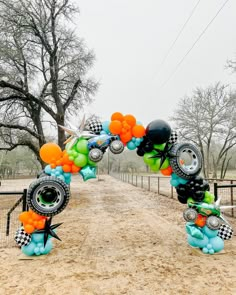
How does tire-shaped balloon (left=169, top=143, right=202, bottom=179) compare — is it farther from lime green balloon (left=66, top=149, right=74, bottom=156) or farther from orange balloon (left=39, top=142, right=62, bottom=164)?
orange balloon (left=39, top=142, right=62, bottom=164)

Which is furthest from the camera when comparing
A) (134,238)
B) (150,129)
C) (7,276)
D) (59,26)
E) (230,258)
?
(59,26)

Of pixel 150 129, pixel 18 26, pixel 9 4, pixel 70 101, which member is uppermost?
pixel 9 4

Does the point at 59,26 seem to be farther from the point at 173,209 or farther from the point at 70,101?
the point at 173,209

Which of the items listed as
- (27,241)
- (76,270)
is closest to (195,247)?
(76,270)

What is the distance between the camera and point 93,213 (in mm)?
8609

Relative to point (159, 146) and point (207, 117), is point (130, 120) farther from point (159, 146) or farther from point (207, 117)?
point (207, 117)

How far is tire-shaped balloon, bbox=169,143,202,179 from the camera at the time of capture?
454 centimetres

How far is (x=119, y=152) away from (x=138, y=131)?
53cm

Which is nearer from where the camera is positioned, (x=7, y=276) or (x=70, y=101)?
(x=7, y=276)

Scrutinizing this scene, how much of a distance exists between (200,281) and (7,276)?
2705 millimetres

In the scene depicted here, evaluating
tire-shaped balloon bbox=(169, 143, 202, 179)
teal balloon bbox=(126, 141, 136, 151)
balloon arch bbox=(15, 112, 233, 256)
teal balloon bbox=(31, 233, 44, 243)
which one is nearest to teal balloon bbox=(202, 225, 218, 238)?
balloon arch bbox=(15, 112, 233, 256)

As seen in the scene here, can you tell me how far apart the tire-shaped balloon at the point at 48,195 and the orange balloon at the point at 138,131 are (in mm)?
1581

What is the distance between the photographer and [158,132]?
4.46 meters

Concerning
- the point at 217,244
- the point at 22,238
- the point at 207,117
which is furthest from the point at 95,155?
the point at 207,117
